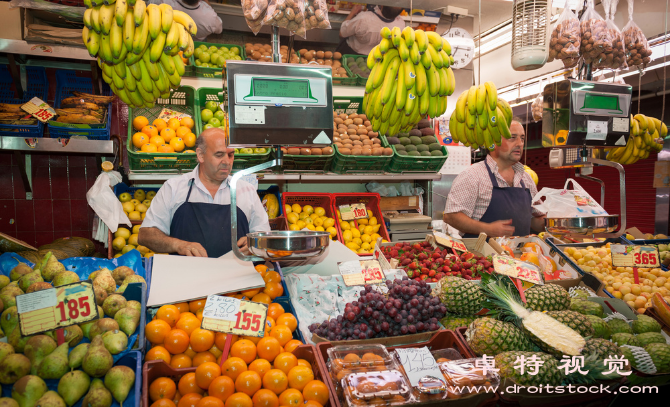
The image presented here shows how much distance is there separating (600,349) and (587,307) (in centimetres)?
45

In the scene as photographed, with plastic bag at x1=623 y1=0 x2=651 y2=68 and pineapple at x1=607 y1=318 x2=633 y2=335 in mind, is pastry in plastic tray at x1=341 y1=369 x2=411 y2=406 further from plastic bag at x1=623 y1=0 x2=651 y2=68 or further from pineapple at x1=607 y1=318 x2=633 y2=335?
plastic bag at x1=623 y1=0 x2=651 y2=68

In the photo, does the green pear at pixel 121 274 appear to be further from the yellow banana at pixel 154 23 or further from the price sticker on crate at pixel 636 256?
the price sticker on crate at pixel 636 256

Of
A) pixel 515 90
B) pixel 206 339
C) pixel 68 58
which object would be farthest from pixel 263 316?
pixel 515 90

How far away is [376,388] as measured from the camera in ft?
4.18

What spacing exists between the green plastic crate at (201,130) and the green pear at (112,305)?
A: 7.12ft

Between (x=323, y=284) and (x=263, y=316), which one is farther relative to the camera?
(x=323, y=284)

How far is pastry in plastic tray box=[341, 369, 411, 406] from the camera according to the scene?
1247 mm

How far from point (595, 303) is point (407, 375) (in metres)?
1.17

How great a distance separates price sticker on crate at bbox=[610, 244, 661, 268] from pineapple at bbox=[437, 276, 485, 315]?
110 centimetres

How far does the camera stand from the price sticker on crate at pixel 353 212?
4.03m

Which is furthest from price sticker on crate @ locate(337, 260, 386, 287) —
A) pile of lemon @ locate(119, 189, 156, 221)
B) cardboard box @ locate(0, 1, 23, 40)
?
cardboard box @ locate(0, 1, 23, 40)

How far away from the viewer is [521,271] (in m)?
2.03

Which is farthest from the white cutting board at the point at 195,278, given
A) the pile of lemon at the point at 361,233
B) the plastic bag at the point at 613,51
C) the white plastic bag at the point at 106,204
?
the plastic bag at the point at 613,51

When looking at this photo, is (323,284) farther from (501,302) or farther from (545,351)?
(545,351)
